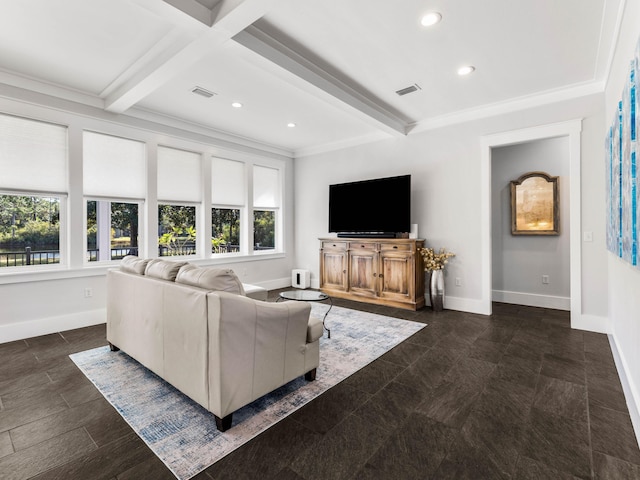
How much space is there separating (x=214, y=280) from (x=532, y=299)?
5032 millimetres

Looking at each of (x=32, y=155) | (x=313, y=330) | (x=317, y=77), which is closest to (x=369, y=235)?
(x=317, y=77)

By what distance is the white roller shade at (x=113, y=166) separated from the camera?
4.00m

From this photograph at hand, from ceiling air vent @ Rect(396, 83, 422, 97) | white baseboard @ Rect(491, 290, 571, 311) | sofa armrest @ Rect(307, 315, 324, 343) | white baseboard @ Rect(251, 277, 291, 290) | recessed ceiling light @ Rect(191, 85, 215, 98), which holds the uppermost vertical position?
ceiling air vent @ Rect(396, 83, 422, 97)

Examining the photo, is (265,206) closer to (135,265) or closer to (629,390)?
(135,265)

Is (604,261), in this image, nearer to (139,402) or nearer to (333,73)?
(333,73)

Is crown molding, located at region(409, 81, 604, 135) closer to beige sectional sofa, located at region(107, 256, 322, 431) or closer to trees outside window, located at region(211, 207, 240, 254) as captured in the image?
trees outside window, located at region(211, 207, 240, 254)

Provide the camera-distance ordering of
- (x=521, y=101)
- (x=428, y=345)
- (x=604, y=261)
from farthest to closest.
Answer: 1. (x=521, y=101)
2. (x=604, y=261)
3. (x=428, y=345)

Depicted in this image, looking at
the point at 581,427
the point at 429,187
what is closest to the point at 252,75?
the point at 429,187

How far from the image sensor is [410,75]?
343cm

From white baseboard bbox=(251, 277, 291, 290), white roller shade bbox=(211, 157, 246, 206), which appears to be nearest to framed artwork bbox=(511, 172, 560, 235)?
white baseboard bbox=(251, 277, 291, 290)

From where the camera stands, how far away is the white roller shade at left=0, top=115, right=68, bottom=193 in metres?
3.39

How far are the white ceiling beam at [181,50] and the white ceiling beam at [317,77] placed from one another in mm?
204

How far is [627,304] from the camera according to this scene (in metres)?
2.30

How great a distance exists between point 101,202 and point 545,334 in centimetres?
565
